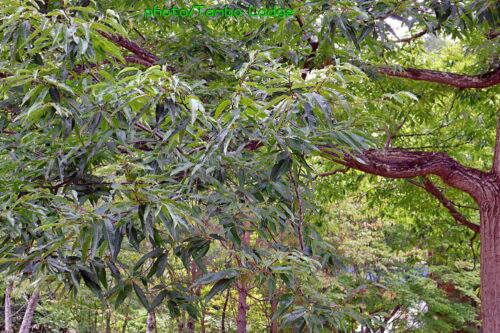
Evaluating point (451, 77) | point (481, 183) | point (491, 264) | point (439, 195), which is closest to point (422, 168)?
point (481, 183)

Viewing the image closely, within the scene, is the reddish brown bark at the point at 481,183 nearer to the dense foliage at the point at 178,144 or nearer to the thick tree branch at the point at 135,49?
the dense foliage at the point at 178,144

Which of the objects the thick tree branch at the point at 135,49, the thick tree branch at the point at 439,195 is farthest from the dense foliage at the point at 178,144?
the thick tree branch at the point at 439,195

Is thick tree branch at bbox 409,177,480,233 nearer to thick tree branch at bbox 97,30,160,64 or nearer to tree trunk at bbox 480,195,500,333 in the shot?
→ tree trunk at bbox 480,195,500,333

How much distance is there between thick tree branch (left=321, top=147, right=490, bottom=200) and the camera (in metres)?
3.72

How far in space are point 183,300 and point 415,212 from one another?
4.82m

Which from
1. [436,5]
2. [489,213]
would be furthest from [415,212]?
[436,5]

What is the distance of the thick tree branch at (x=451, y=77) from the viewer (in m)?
3.89

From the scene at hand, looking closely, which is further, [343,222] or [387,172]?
[343,222]

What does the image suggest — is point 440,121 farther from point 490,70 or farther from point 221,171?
point 221,171

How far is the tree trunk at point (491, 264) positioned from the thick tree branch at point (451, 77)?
960 mm

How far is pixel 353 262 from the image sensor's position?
30.3ft

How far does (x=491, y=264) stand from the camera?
3709mm

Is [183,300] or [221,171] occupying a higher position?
[221,171]

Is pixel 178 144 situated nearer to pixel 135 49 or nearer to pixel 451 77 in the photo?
pixel 135 49
